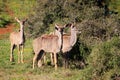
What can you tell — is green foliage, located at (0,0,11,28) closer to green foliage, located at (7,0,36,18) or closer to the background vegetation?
green foliage, located at (7,0,36,18)

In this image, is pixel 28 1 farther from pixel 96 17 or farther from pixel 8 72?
pixel 8 72

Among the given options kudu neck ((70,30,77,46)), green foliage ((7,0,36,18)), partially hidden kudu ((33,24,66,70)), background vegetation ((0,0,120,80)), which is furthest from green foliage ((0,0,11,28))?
kudu neck ((70,30,77,46))

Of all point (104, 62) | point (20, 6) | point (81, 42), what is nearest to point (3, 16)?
point (20, 6)

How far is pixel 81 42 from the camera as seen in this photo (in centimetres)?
2012

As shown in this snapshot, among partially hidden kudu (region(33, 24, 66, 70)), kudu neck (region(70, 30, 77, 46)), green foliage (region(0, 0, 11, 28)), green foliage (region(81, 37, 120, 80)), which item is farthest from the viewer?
green foliage (region(0, 0, 11, 28))

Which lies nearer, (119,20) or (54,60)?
(54,60)

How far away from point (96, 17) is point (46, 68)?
4217 millimetres

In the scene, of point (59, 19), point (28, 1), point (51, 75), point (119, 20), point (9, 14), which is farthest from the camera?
Result: point (28, 1)

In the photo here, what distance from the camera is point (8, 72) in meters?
18.4

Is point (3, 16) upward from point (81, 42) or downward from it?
downward

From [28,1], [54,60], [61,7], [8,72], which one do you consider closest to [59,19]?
[61,7]

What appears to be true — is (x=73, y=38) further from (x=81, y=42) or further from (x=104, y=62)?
(x=104, y=62)

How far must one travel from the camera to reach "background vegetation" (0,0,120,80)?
50.0 feet

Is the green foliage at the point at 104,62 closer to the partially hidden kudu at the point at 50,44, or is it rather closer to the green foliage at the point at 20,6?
the partially hidden kudu at the point at 50,44
